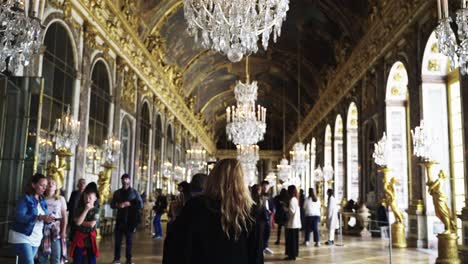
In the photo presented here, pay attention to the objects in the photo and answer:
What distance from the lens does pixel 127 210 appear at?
6.68 meters

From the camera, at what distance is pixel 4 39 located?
396 centimetres

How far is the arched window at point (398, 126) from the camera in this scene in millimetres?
12453

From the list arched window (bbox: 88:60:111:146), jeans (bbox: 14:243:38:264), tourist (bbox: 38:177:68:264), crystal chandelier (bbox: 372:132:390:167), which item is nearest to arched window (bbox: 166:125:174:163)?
arched window (bbox: 88:60:111:146)

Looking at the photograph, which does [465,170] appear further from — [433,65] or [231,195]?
[231,195]

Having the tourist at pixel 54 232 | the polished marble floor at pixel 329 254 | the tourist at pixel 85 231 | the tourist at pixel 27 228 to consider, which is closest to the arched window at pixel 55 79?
the polished marble floor at pixel 329 254

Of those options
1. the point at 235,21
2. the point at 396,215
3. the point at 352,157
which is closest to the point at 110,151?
the point at 235,21

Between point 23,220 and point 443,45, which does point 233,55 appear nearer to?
point 443,45

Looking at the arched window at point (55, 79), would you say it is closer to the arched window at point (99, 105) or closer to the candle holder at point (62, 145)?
the candle holder at point (62, 145)

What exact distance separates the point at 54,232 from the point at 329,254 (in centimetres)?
580

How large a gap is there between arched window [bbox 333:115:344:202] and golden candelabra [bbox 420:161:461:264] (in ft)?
37.9

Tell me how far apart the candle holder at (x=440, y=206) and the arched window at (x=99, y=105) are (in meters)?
7.84

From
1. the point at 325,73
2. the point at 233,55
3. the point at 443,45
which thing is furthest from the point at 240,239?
the point at 325,73

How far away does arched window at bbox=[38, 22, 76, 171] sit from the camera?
8.69 metres

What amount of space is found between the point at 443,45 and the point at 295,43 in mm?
17785
